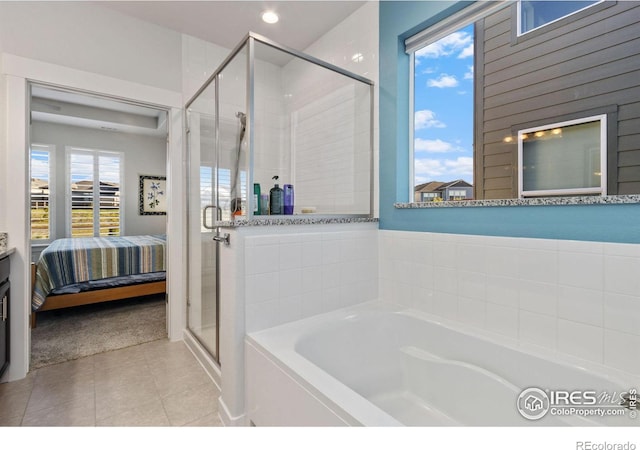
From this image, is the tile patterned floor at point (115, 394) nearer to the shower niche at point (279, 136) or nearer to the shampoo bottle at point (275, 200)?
the shower niche at point (279, 136)

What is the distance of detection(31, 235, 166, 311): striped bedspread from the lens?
2.92 m

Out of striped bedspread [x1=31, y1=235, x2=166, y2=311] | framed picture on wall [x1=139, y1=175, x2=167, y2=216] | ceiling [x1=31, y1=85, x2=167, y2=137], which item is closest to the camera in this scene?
striped bedspread [x1=31, y1=235, x2=166, y2=311]

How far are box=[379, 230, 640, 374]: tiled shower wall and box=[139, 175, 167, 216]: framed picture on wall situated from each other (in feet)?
17.4

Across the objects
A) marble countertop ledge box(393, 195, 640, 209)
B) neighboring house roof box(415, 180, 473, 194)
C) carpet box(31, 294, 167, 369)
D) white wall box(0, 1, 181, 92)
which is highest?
white wall box(0, 1, 181, 92)

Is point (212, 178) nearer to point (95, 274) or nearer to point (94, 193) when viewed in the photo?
point (95, 274)

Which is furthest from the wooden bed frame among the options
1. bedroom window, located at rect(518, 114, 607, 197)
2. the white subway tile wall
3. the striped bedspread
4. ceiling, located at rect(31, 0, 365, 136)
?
bedroom window, located at rect(518, 114, 607, 197)

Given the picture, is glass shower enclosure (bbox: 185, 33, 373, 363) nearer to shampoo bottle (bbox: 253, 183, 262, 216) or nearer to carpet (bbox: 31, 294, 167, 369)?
shampoo bottle (bbox: 253, 183, 262, 216)

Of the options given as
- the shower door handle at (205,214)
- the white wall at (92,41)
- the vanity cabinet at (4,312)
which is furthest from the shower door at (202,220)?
the vanity cabinet at (4,312)

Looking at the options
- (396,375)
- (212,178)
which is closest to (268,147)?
(212,178)

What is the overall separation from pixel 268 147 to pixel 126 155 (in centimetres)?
408

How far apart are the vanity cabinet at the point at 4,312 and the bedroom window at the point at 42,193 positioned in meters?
3.79

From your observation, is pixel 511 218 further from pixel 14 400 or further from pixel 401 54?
pixel 14 400

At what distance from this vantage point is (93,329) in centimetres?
279

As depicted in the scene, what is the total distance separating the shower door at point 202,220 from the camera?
2197 mm
